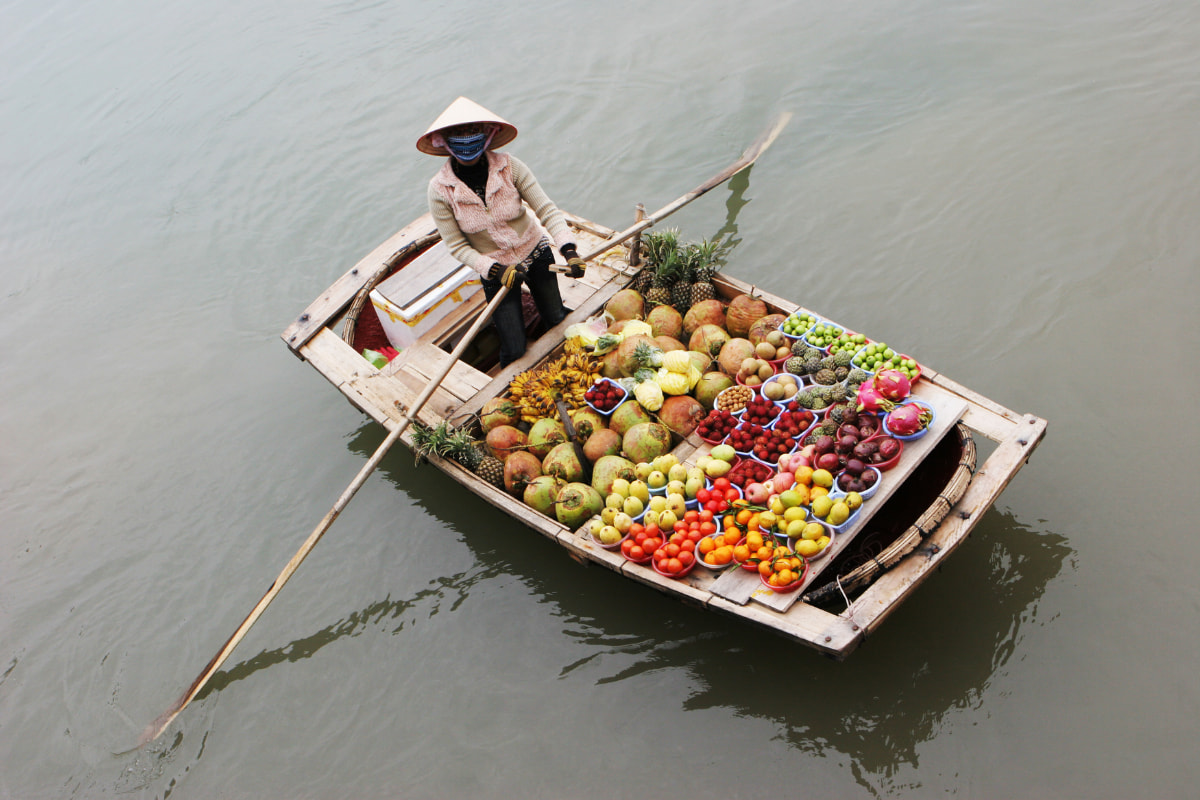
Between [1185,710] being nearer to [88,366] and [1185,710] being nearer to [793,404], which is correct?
[793,404]

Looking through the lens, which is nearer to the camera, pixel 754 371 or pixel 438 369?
pixel 754 371

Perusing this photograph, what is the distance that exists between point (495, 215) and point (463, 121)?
684mm

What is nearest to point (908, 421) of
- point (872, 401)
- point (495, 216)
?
point (872, 401)

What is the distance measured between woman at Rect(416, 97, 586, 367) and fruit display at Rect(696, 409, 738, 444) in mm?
1323

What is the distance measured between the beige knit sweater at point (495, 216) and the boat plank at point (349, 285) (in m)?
1.25

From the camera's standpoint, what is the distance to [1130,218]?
6691 mm

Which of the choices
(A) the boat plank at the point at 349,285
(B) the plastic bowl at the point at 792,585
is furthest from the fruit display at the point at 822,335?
(A) the boat plank at the point at 349,285

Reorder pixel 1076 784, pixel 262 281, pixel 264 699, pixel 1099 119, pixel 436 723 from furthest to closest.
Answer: pixel 262 281 < pixel 1099 119 < pixel 264 699 < pixel 436 723 < pixel 1076 784

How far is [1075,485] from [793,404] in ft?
6.39

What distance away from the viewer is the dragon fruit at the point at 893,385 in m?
4.57

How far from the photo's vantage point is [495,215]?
536 centimetres

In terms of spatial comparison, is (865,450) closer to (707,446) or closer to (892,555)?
(892,555)

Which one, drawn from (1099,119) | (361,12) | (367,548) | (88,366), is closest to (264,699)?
(367,548)

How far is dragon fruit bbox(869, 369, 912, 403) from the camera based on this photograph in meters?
4.57
